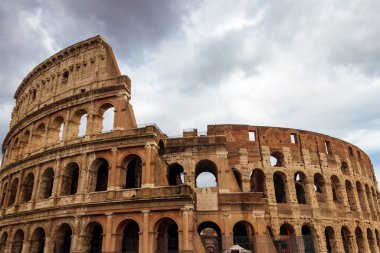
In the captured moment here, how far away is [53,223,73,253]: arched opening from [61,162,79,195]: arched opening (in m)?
2.30

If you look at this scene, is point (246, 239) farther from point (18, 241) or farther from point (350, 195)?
point (18, 241)

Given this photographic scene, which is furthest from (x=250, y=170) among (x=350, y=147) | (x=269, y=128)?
(x=350, y=147)

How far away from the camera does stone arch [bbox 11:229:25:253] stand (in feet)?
72.6

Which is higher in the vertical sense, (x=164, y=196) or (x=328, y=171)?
(x=328, y=171)

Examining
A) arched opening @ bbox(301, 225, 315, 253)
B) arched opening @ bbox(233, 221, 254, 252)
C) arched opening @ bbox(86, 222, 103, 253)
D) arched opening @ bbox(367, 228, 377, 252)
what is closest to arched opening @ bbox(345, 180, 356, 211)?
arched opening @ bbox(367, 228, 377, 252)

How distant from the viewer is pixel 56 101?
78.4ft

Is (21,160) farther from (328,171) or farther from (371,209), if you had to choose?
(371,209)

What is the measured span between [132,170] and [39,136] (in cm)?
954

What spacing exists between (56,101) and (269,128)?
17.3 meters

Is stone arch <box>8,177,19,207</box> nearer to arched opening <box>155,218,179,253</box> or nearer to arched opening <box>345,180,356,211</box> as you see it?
arched opening <box>155,218,179,253</box>

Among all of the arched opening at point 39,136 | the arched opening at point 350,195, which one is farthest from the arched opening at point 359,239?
the arched opening at point 39,136

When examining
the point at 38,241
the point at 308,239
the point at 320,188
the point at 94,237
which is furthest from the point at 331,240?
the point at 38,241

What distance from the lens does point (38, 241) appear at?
2127 centimetres

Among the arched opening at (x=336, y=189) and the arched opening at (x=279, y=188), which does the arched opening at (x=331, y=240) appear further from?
the arched opening at (x=279, y=188)
